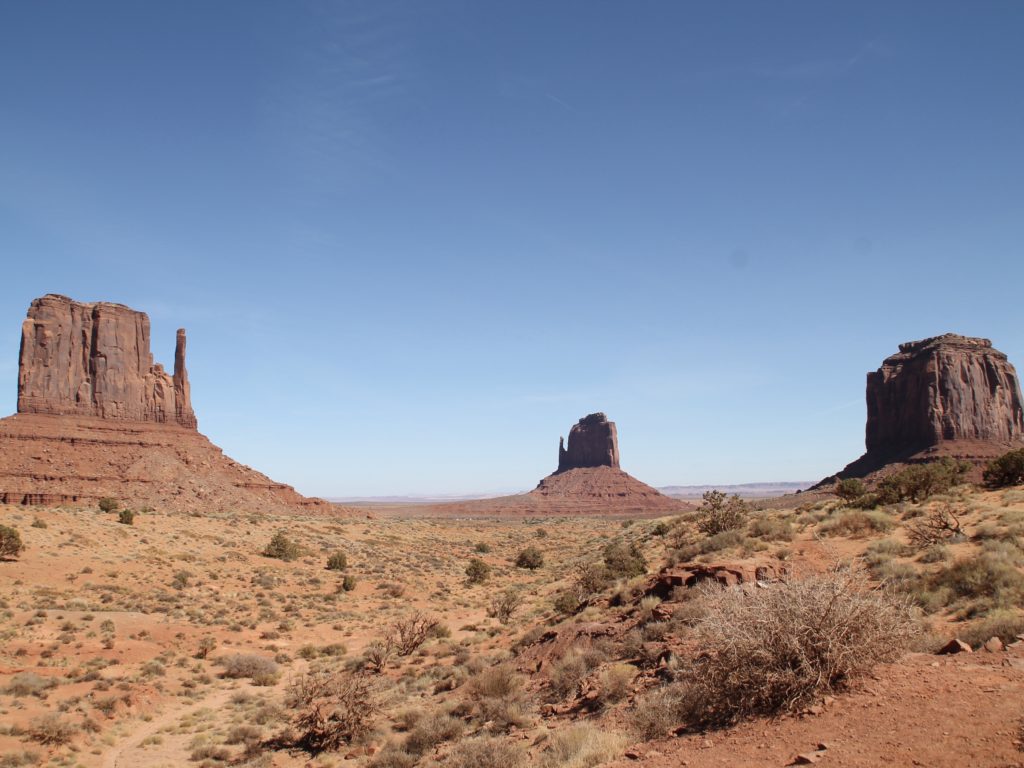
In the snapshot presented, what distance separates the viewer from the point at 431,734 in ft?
38.3

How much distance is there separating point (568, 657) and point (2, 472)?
6239 cm

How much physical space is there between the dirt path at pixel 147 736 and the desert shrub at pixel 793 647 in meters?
11.7

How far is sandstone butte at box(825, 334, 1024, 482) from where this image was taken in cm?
9369

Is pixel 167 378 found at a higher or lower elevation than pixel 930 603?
higher

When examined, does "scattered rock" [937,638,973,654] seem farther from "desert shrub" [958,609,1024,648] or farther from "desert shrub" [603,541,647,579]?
"desert shrub" [603,541,647,579]

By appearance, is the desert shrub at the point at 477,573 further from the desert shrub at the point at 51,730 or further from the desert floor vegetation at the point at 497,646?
the desert shrub at the point at 51,730

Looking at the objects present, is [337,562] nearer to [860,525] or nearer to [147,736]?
[147,736]

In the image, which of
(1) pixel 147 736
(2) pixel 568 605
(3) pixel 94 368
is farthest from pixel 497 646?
(3) pixel 94 368

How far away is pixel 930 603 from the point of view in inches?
439

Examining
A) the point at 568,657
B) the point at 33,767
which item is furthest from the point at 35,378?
the point at 568,657

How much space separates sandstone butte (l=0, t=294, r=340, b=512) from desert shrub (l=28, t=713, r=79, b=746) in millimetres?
47775

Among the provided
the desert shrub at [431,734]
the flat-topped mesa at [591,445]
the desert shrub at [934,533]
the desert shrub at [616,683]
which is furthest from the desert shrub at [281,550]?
the flat-topped mesa at [591,445]

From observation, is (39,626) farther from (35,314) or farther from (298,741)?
(35,314)

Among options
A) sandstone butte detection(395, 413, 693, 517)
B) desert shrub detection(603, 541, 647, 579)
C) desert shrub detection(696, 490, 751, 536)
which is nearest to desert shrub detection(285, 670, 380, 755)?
desert shrub detection(603, 541, 647, 579)
